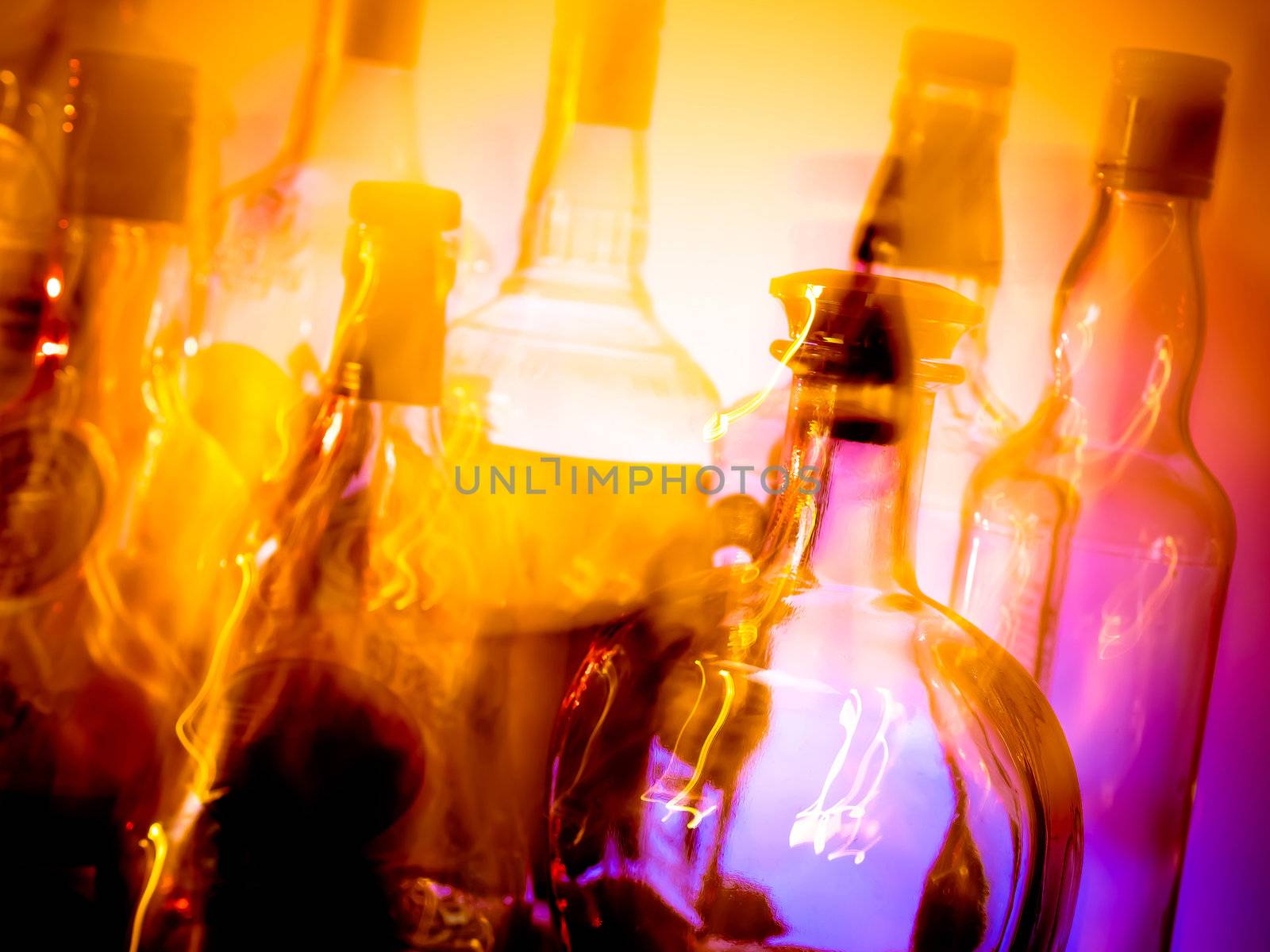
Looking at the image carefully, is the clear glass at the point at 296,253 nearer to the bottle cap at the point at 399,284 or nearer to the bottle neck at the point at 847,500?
the bottle cap at the point at 399,284

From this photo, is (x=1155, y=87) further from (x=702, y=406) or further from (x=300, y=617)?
(x=300, y=617)

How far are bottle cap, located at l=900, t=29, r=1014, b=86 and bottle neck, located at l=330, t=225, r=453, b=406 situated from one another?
21 cm

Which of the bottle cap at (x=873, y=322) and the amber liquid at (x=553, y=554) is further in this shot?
the amber liquid at (x=553, y=554)

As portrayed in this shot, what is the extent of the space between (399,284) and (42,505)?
0.65ft

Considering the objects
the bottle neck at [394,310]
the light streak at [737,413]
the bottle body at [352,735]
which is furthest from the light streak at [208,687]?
the light streak at [737,413]

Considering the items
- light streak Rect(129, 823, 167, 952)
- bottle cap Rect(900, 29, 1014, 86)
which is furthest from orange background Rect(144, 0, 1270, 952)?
light streak Rect(129, 823, 167, 952)

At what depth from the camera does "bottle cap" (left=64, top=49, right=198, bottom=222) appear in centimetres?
50

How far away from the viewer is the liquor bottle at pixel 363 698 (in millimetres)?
448

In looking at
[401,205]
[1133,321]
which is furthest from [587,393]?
[1133,321]

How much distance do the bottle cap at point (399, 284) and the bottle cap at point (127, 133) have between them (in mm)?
113

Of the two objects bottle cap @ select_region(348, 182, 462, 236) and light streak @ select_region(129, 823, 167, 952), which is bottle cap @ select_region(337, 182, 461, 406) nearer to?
bottle cap @ select_region(348, 182, 462, 236)

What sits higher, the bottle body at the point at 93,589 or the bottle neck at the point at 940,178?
the bottle neck at the point at 940,178

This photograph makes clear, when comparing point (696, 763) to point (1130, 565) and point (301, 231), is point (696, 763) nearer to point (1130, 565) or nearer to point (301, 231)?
point (1130, 565)

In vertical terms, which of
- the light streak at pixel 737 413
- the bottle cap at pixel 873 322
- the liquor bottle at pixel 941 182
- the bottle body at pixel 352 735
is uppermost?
the liquor bottle at pixel 941 182
